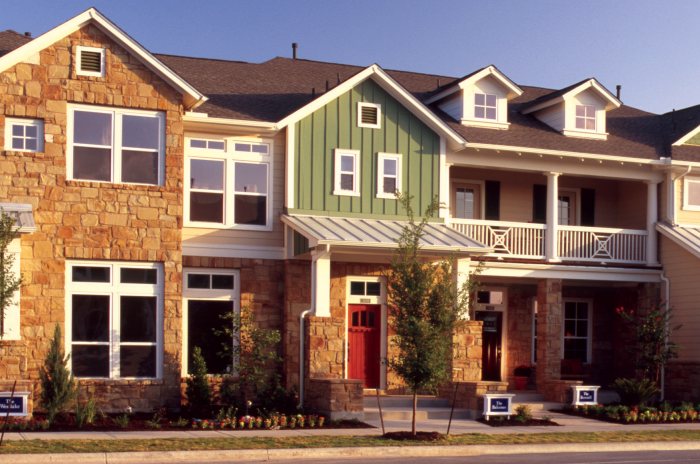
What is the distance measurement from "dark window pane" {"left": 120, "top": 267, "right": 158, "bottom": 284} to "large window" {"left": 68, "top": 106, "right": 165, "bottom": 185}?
1.78 m

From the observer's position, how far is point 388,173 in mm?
20172

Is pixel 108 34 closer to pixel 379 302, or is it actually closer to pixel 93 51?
pixel 93 51

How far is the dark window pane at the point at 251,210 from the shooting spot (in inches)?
751

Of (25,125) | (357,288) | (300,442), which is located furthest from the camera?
(357,288)

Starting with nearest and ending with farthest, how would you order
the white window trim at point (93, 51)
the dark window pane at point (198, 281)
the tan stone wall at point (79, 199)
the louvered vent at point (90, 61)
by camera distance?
the tan stone wall at point (79, 199)
the white window trim at point (93, 51)
the louvered vent at point (90, 61)
the dark window pane at point (198, 281)

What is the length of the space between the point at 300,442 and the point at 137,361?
4.93 m

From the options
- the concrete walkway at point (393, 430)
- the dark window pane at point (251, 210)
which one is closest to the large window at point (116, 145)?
the dark window pane at point (251, 210)

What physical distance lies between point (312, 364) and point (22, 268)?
5918mm

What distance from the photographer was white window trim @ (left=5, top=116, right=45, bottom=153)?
16.6 meters

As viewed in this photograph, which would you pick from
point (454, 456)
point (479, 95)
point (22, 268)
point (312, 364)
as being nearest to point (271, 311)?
point (312, 364)

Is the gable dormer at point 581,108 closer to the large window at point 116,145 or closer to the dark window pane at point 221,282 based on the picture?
the dark window pane at point 221,282

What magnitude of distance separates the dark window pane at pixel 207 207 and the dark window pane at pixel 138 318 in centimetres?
231

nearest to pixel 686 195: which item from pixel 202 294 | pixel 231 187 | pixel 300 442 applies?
pixel 231 187

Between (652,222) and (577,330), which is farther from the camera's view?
(577,330)
